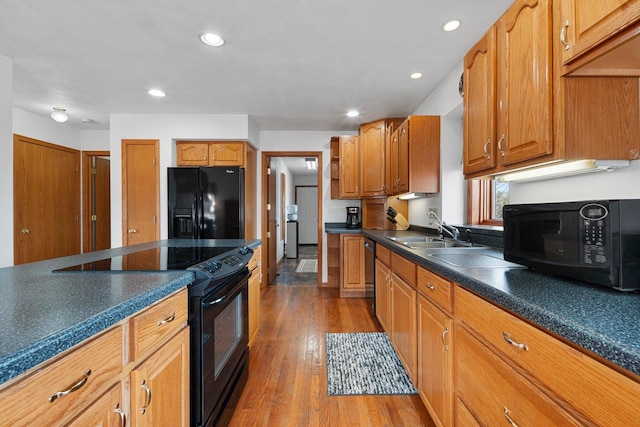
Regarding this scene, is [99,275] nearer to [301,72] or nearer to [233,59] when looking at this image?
[233,59]

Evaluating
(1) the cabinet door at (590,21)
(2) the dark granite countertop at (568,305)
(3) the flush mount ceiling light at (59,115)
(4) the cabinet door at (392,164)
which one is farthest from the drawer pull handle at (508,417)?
(3) the flush mount ceiling light at (59,115)

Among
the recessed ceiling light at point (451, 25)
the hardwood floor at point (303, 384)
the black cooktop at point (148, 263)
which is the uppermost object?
the recessed ceiling light at point (451, 25)

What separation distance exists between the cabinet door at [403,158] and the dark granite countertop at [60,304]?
2.24 metres

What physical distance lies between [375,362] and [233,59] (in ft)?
8.70

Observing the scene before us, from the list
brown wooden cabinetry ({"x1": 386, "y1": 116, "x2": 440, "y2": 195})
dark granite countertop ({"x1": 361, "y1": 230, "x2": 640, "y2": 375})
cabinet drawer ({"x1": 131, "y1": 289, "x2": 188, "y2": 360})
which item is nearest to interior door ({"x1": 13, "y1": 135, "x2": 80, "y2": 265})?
cabinet drawer ({"x1": 131, "y1": 289, "x2": 188, "y2": 360})

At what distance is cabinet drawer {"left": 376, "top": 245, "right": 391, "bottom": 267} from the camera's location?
89.8 inches

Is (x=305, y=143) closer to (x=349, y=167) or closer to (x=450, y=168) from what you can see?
(x=349, y=167)

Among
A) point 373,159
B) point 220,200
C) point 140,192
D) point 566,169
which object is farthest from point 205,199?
point 566,169

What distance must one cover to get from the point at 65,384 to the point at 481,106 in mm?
1950

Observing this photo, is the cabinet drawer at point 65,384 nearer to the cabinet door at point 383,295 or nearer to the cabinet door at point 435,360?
the cabinet door at point 435,360

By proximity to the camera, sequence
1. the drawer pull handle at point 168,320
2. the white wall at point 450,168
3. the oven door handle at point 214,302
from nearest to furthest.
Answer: the drawer pull handle at point 168,320 → the oven door handle at point 214,302 → the white wall at point 450,168

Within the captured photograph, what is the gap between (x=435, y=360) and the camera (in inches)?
54.0

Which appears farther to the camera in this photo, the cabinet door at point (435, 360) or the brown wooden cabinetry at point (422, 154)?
the brown wooden cabinetry at point (422, 154)

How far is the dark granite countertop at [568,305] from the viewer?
1.82ft
